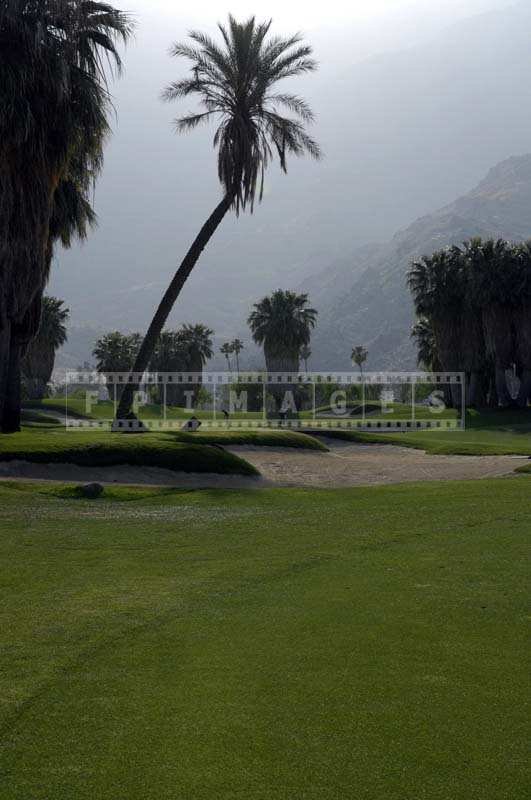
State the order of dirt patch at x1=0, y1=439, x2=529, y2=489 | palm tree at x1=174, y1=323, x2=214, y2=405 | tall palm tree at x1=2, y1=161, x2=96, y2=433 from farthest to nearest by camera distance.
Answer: palm tree at x1=174, y1=323, x2=214, y2=405 < tall palm tree at x1=2, y1=161, x2=96, y2=433 < dirt patch at x1=0, y1=439, x2=529, y2=489

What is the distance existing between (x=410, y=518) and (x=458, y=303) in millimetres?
68430

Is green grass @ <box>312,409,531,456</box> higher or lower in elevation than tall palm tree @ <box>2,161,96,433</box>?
lower

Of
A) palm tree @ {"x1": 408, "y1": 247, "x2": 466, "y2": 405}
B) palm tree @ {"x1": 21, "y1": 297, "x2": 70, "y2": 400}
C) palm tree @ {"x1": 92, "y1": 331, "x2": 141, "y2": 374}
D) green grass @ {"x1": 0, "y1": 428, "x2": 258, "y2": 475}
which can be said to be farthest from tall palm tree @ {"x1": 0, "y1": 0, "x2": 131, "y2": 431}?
palm tree @ {"x1": 92, "y1": 331, "x2": 141, "y2": 374}

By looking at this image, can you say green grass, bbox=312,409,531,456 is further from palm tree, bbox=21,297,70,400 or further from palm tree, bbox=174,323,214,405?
palm tree, bbox=21,297,70,400

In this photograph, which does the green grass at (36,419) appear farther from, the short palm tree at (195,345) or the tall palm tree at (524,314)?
the tall palm tree at (524,314)

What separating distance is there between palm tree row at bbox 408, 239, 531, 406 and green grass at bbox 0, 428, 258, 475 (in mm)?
55236

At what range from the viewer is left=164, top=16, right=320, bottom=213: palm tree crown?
128ft

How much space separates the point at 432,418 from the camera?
3145 inches

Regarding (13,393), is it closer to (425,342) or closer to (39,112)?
(39,112)

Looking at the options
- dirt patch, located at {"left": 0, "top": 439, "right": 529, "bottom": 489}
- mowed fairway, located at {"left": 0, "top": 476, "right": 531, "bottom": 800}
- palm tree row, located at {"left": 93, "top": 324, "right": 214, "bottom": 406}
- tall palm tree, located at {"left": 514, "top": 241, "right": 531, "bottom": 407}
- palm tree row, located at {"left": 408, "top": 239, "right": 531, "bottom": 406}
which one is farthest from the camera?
palm tree row, located at {"left": 93, "top": 324, "right": 214, "bottom": 406}

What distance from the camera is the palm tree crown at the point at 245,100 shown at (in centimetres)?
3916

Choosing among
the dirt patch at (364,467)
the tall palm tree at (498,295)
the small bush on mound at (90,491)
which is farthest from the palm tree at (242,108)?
the tall palm tree at (498,295)

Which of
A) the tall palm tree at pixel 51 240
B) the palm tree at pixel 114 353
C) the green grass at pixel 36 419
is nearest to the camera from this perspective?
the tall palm tree at pixel 51 240

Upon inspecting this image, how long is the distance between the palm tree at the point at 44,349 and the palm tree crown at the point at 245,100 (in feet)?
179
